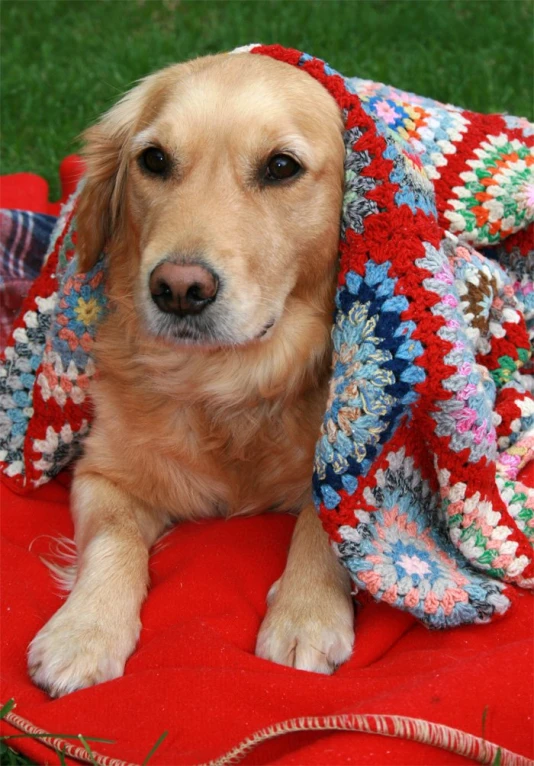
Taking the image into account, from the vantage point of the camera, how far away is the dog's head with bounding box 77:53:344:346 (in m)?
2.39

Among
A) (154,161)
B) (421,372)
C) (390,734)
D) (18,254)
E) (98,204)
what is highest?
(154,161)

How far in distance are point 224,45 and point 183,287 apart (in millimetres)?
4551

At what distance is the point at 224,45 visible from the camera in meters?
6.40

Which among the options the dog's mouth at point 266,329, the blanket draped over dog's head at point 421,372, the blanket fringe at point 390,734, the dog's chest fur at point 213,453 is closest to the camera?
the blanket fringe at point 390,734

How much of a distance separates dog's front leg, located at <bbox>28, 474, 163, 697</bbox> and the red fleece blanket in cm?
5

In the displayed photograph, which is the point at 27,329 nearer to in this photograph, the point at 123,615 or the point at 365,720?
the point at 123,615

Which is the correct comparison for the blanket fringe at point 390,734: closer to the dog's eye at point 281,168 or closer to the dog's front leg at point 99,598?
the dog's front leg at point 99,598

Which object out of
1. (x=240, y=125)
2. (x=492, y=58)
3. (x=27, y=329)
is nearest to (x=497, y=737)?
(x=240, y=125)

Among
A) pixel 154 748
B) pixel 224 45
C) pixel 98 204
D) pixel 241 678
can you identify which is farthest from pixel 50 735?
pixel 224 45

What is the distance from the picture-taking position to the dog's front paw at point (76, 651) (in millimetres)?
2311

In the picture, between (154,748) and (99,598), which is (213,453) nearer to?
(99,598)

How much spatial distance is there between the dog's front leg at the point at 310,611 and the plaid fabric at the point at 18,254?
171cm

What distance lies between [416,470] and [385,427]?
10.3 inches

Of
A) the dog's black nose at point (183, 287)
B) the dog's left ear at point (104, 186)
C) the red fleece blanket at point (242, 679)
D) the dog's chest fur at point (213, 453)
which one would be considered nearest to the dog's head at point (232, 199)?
the dog's black nose at point (183, 287)
